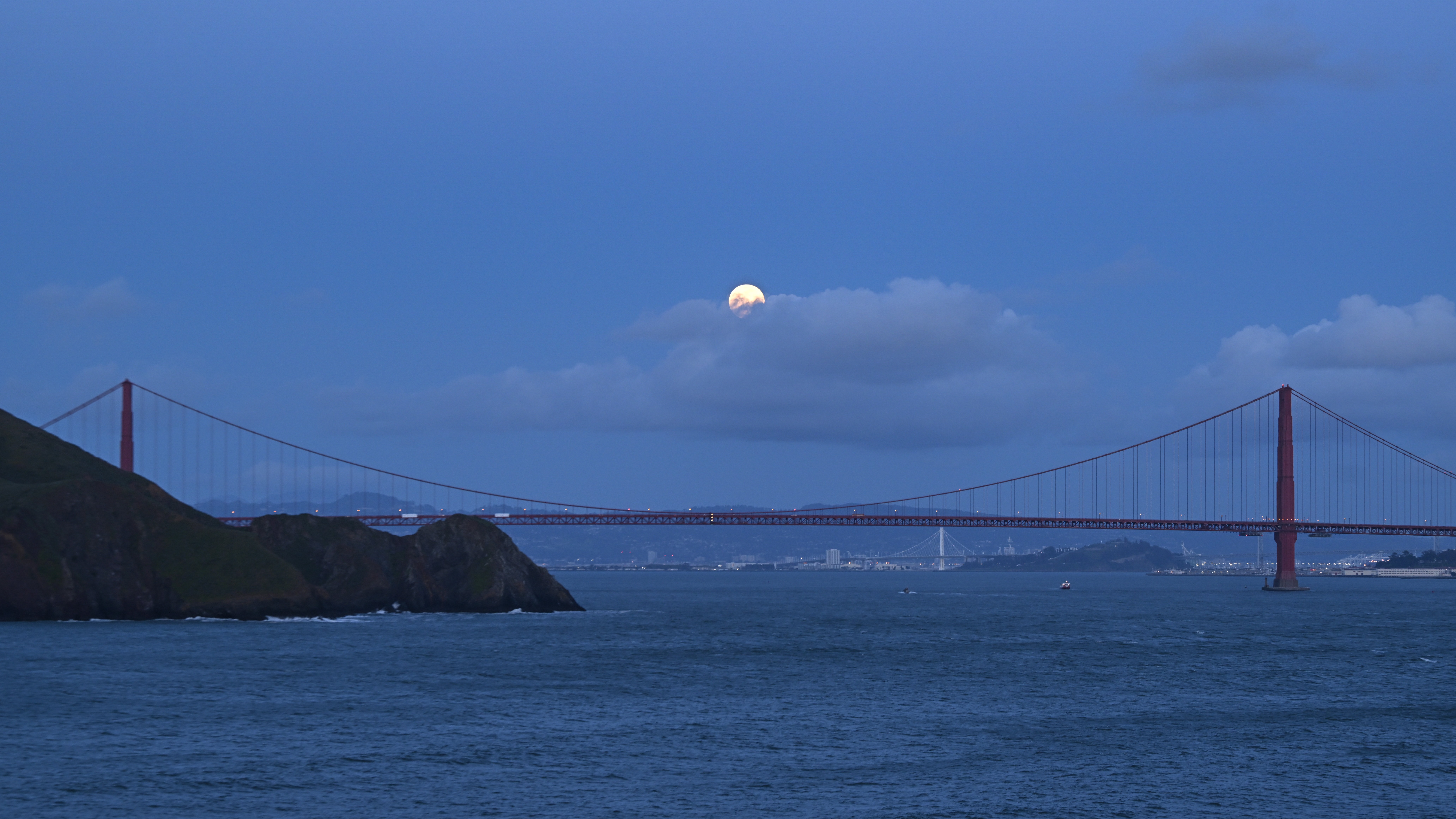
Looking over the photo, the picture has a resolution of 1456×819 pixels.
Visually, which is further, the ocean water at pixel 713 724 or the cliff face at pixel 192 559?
the cliff face at pixel 192 559

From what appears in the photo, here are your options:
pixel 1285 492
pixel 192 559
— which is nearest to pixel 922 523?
pixel 1285 492

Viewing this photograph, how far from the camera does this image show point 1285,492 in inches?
4980

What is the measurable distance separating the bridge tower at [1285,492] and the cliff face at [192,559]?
226 feet

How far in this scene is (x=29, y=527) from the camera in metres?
75.9

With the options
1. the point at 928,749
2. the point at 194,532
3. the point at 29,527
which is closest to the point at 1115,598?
the point at 194,532

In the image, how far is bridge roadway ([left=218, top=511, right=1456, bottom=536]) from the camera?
120125mm

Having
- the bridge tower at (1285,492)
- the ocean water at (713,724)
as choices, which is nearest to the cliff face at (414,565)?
the ocean water at (713,724)

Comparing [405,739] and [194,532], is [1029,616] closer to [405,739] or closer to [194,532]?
[194,532]

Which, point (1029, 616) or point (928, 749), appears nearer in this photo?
point (928, 749)

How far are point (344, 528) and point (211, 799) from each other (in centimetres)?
6868

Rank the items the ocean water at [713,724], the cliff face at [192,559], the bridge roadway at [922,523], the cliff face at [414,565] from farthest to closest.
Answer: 1. the bridge roadway at [922,523]
2. the cliff face at [414,565]
3. the cliff face at [192,559]
4. the ocean water at [713,724]

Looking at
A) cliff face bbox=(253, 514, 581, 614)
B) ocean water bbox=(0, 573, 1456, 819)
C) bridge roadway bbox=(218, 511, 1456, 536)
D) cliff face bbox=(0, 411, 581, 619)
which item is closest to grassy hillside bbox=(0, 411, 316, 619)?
cliff face bbox=(0, 411, 581, 619)

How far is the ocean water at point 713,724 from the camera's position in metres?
28.6

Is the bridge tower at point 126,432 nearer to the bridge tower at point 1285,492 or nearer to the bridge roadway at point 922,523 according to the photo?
the bridge roadway at point 922,523
